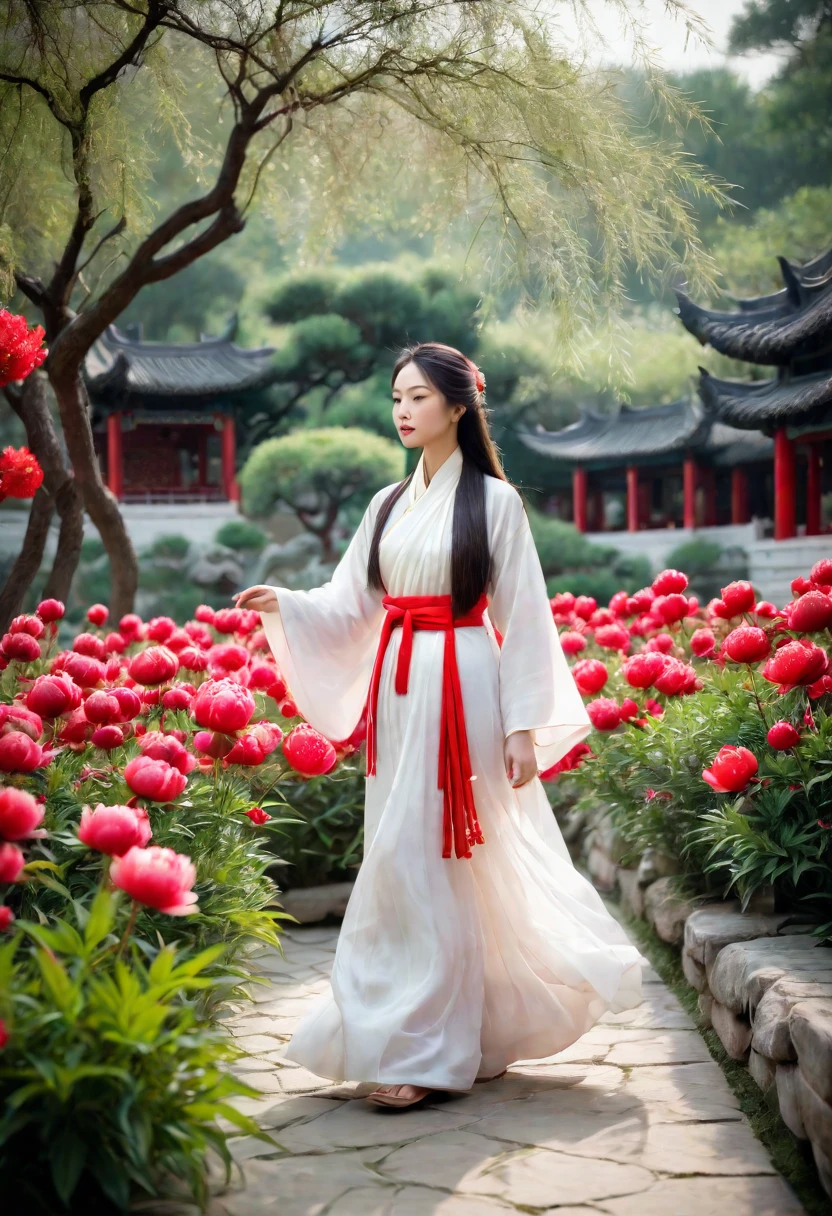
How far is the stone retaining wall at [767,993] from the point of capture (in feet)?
7.17

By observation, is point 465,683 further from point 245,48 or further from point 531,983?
point 245,48

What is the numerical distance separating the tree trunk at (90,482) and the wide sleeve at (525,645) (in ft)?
11.0

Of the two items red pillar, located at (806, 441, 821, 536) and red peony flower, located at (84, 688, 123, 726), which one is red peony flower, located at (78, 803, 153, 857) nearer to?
red peony flower, located at (84, 688, 123, 726)

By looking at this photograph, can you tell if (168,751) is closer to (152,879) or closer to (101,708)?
(101,708)

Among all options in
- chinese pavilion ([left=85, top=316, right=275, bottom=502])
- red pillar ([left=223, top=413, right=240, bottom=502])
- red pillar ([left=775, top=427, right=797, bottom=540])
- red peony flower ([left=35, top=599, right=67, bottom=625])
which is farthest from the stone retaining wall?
red pillar ([left=223, top=413, right=240, bottom=502])

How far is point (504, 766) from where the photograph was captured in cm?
303

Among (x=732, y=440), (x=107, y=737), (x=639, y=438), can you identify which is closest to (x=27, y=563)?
(x=107, y=737)

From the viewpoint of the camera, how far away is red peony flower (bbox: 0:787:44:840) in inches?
75.2

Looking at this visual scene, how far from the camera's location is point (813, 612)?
329 cm

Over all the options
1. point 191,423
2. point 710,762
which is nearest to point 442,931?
point 710,762

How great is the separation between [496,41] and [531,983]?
3.95 meters

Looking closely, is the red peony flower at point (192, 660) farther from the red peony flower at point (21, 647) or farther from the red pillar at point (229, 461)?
the red pillar at point (229, 461)

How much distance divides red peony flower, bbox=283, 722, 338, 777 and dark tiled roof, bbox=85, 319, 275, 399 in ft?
51.3

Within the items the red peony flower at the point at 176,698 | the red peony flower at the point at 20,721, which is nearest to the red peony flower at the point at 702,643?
the red peony flower at the point at 176,698
